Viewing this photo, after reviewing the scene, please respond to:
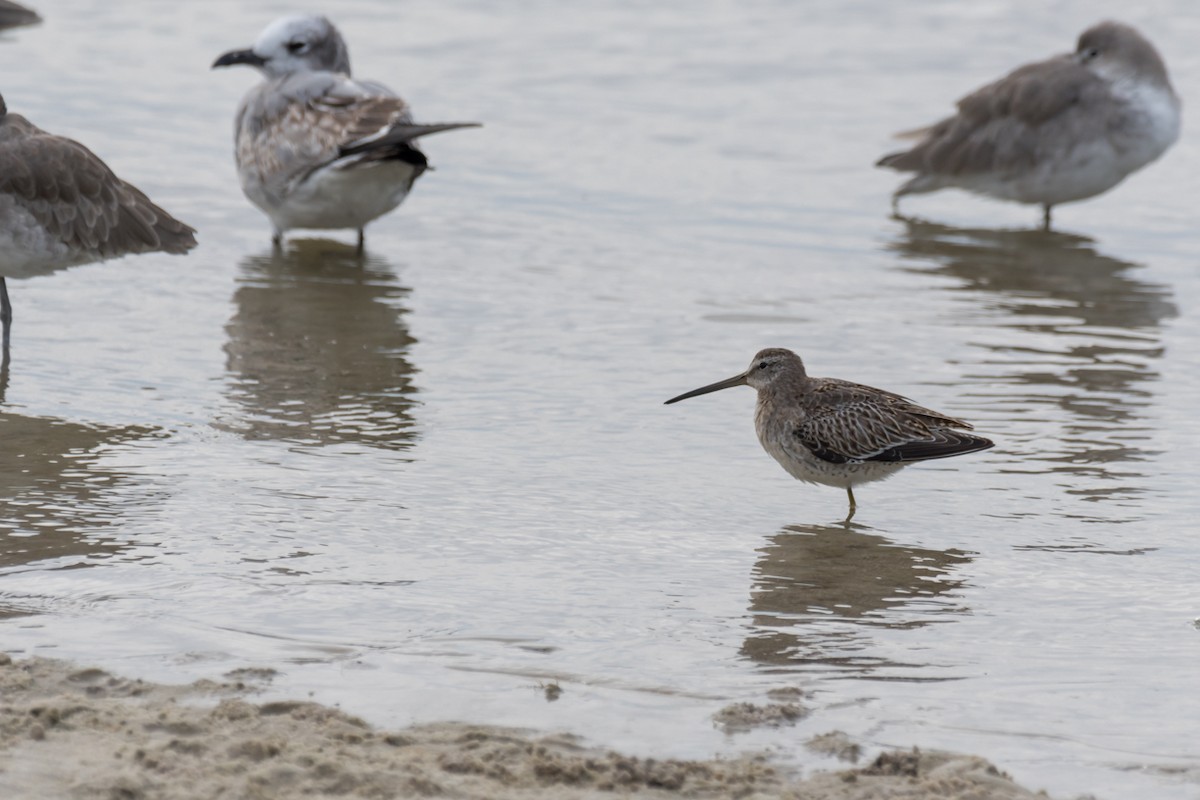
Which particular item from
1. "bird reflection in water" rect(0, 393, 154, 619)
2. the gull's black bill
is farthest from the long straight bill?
the gull's black bill

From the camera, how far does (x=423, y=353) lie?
9555mm

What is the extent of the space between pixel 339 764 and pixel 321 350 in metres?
5.24

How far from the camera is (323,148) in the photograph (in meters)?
11.3

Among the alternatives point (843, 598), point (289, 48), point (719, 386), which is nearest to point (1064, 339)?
point (719, 386)

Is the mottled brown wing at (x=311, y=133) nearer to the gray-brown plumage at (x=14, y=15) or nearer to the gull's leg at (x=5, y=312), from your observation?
the gull's leg at (x=5, y=312)

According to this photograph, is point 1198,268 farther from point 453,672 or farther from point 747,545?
point 453,672

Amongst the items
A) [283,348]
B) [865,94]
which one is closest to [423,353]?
[283,348]

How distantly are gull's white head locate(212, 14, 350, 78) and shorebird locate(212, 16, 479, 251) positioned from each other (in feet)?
0.05

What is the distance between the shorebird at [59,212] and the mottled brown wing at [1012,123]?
247 inches

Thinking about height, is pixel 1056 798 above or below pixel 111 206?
below

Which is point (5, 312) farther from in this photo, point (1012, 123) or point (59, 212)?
point (1012, 123)

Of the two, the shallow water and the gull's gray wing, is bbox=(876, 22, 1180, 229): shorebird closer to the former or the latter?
the shallow water

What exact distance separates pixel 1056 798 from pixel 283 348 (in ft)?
19.3

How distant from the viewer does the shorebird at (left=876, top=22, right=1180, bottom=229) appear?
42.7 ft
